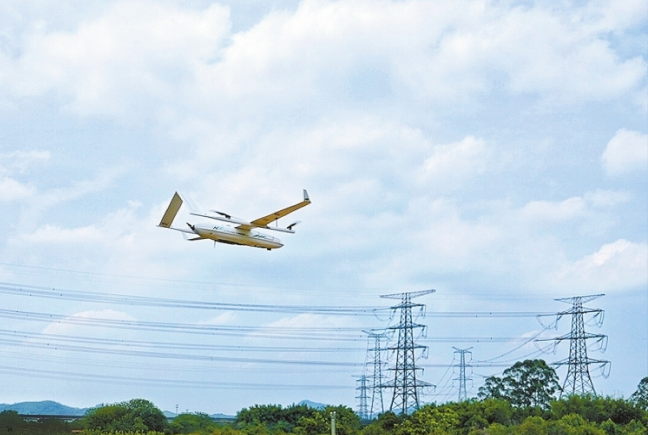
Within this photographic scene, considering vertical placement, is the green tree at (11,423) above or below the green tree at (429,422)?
below

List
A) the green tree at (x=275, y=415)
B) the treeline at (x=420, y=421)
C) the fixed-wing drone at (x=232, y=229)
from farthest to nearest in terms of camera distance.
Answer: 1. the green tree at (x=275, y=415)
2. the treeline at (x=420, y=421)
3. the fixed-wing drone at (x=232, y=229)

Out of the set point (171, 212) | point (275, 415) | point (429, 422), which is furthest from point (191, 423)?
point (171, 212)

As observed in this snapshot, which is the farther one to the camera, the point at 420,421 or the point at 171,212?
the point at 420,421

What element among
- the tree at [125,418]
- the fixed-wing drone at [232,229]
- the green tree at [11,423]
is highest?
the fixed-wing drone at [232,229]

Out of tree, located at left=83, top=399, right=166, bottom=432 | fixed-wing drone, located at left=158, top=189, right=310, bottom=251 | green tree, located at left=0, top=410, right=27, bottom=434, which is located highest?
fixed-wing drone, located at left=158, top=189, right=310, bottom=251

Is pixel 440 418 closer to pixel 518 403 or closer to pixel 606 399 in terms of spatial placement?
pixel 606 399

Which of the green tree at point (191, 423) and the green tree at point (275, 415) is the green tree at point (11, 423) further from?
the green tree at point (275, 415)

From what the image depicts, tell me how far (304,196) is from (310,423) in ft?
124

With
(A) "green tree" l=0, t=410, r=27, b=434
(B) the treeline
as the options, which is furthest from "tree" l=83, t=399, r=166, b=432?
(A) "green tree" l=0, t=410, r=27, b=434

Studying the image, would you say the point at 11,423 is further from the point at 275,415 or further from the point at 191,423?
the point at 275,415

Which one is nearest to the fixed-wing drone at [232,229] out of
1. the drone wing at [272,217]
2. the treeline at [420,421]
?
the drone wing at [272,217]

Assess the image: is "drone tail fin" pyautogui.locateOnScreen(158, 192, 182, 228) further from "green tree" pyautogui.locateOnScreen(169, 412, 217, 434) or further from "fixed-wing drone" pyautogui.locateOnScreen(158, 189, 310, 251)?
"green tree" pyautogui.locateOnScreen(169, 412, 217, 434)

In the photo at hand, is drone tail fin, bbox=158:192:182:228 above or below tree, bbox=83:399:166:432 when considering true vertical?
above

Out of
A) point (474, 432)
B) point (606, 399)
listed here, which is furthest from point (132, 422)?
point (606, 399)
